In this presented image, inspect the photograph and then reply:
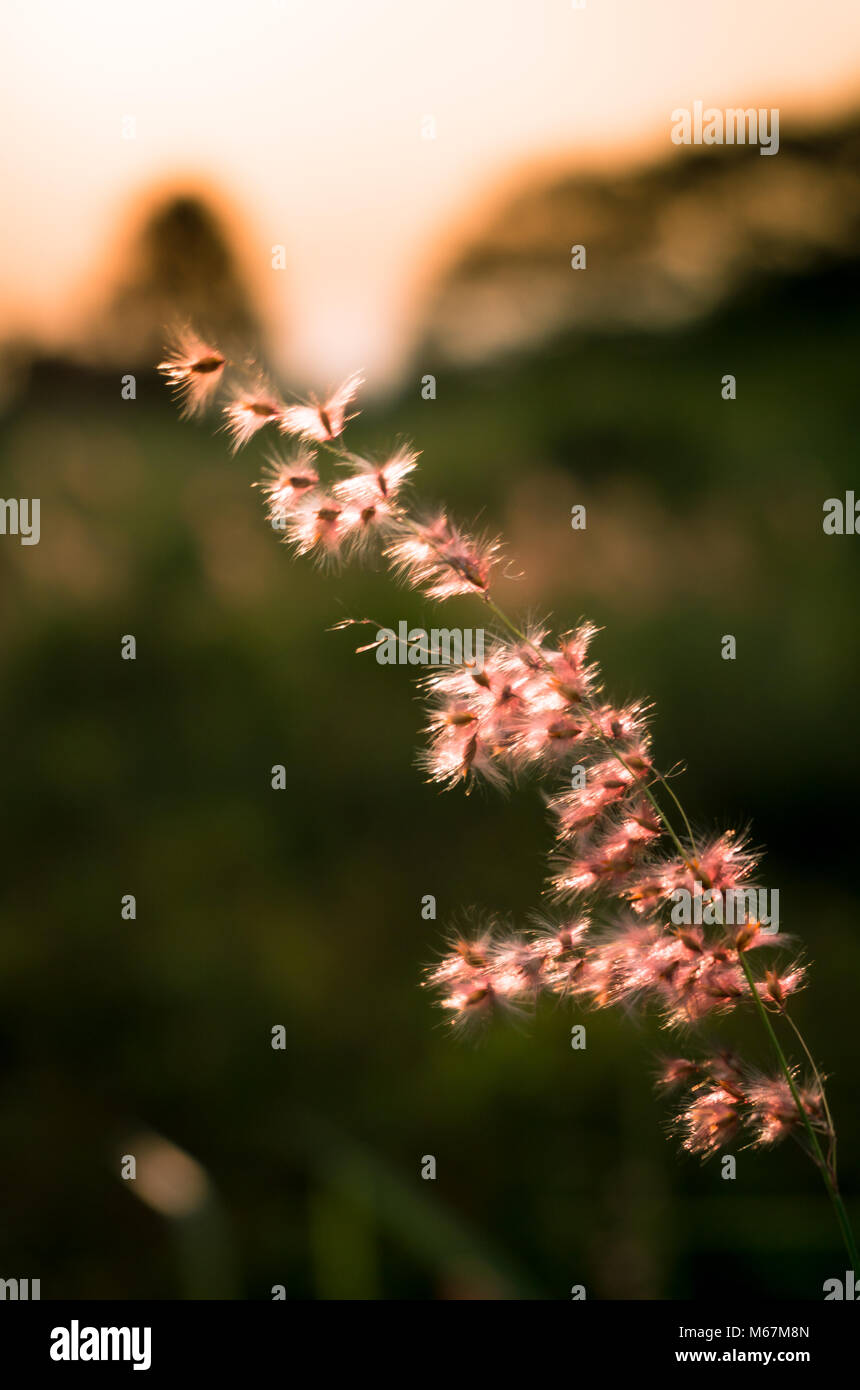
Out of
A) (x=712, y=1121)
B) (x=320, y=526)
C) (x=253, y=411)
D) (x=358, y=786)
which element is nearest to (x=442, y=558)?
(x=320, y=526)

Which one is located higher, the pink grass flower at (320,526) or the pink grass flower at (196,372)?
the pink grass flower at (196,372)

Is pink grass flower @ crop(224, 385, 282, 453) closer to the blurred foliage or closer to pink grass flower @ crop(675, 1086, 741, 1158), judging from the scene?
pink grass flower @ crop(675, 1086, 741, 1158)

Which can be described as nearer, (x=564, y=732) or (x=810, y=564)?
(x=564, y=732)

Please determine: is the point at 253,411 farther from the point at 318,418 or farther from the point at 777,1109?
the point at 777,1109

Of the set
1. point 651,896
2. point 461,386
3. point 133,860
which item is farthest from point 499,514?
point 651,896

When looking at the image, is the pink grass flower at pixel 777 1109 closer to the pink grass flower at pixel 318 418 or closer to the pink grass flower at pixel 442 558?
the pink grass flower at pixel 442 558

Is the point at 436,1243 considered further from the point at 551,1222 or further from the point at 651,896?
the point at 551,1222

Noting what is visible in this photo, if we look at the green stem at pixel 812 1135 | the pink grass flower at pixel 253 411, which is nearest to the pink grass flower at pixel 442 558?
the pink grass flower at pixel 253 411

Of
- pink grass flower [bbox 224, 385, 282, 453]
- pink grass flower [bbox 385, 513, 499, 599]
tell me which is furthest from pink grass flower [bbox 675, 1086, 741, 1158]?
pink grass flower [bbox 224, 385, 282, 453]
